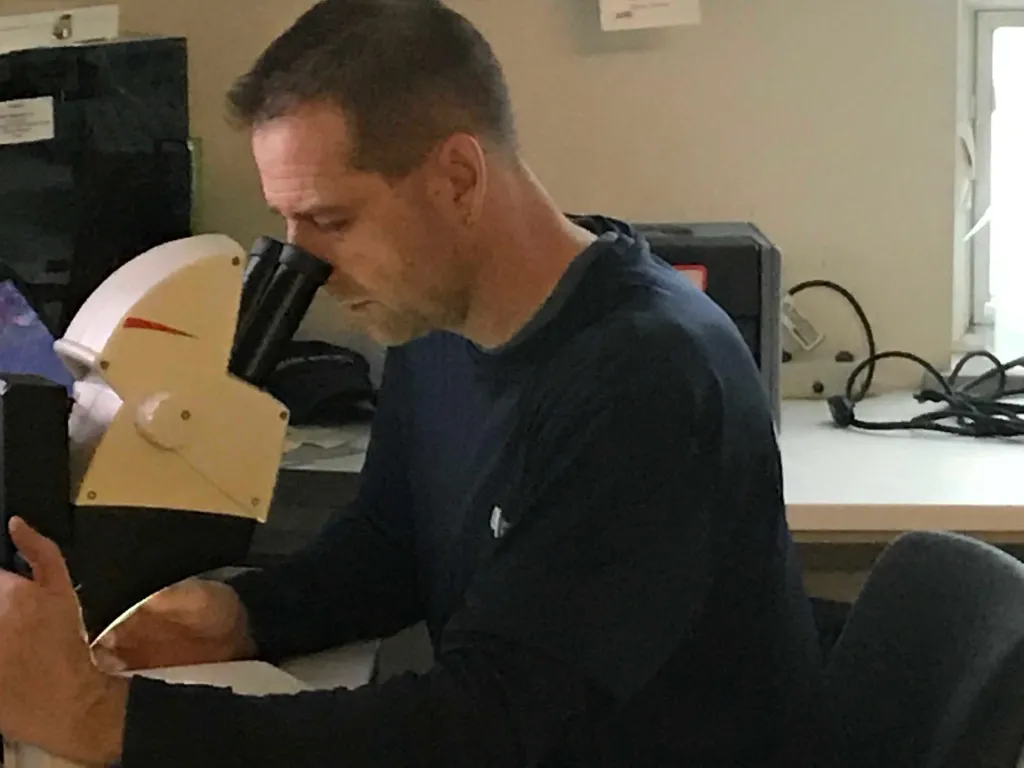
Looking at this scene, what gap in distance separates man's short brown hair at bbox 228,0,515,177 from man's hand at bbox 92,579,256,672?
0.41 meters

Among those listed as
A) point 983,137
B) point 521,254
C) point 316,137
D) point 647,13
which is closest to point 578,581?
point 521,254

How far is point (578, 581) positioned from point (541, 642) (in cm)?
5

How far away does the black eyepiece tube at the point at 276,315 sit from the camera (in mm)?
1091

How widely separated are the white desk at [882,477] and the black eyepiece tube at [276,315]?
0.55m

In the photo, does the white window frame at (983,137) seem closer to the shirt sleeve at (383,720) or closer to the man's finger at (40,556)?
the shirt sleeve at (383,720)

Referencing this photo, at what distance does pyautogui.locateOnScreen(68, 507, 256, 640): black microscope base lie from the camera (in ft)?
3.38

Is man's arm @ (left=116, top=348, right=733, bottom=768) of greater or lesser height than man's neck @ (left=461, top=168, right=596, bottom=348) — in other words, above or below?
below

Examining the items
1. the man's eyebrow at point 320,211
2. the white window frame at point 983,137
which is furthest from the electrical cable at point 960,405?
the man's eyebrow at point 320,211

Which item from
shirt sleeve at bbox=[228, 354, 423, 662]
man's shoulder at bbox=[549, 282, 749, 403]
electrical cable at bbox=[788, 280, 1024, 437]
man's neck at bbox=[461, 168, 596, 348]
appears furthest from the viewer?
electrical cable at bbox=[788, 280, 1024, 437]

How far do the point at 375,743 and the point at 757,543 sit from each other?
14.4 inches

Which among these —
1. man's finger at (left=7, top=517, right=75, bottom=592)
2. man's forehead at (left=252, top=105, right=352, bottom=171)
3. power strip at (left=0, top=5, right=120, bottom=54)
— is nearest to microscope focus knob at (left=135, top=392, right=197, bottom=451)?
man's finger at (left=7, top=517, right=75, bottom=592)

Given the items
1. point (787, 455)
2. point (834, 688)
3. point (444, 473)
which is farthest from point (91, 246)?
point (834, 688)

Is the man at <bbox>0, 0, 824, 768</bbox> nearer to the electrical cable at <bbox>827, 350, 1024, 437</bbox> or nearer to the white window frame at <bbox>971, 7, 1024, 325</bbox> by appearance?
the electrical cable at <bbox>827, 350, 1024, 437</bbox>

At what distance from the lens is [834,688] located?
1258mm
